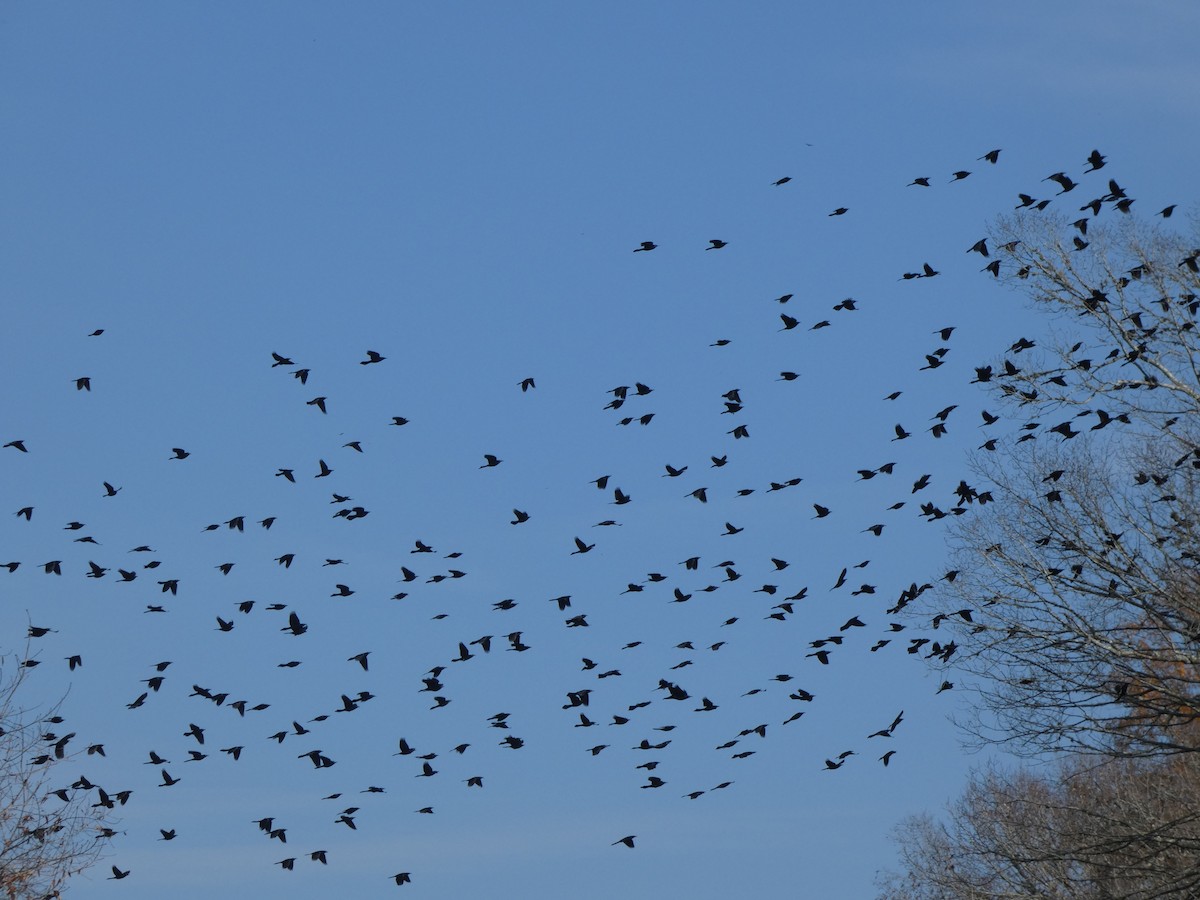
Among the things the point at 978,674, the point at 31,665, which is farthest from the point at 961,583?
the point at 31,665

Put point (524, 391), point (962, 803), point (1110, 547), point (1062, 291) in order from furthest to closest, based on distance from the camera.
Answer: point (962, 803), point (1062, 291), point (524, 391), point (1110, 547)

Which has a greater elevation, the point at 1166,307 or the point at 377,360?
the point at 377,360

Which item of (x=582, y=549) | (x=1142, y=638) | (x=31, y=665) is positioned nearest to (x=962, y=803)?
(x=1142, y=638)

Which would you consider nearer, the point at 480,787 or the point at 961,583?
the point at 961,583

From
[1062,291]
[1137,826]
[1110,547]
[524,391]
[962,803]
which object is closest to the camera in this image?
[1137,826]

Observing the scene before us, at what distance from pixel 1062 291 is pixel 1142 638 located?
17.4ft

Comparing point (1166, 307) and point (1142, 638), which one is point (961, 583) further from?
point (1166, 307)

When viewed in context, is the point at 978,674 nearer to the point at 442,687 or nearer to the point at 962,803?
the point at 442,687

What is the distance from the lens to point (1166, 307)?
20.4 m

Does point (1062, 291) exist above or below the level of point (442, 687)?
above

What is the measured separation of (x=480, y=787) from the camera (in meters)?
20.7

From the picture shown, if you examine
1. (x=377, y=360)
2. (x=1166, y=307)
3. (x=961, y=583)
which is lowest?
(x=961, y=583)

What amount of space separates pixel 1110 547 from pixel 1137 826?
11.6ft

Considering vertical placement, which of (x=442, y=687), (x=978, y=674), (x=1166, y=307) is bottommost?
(x=978, y=674)
